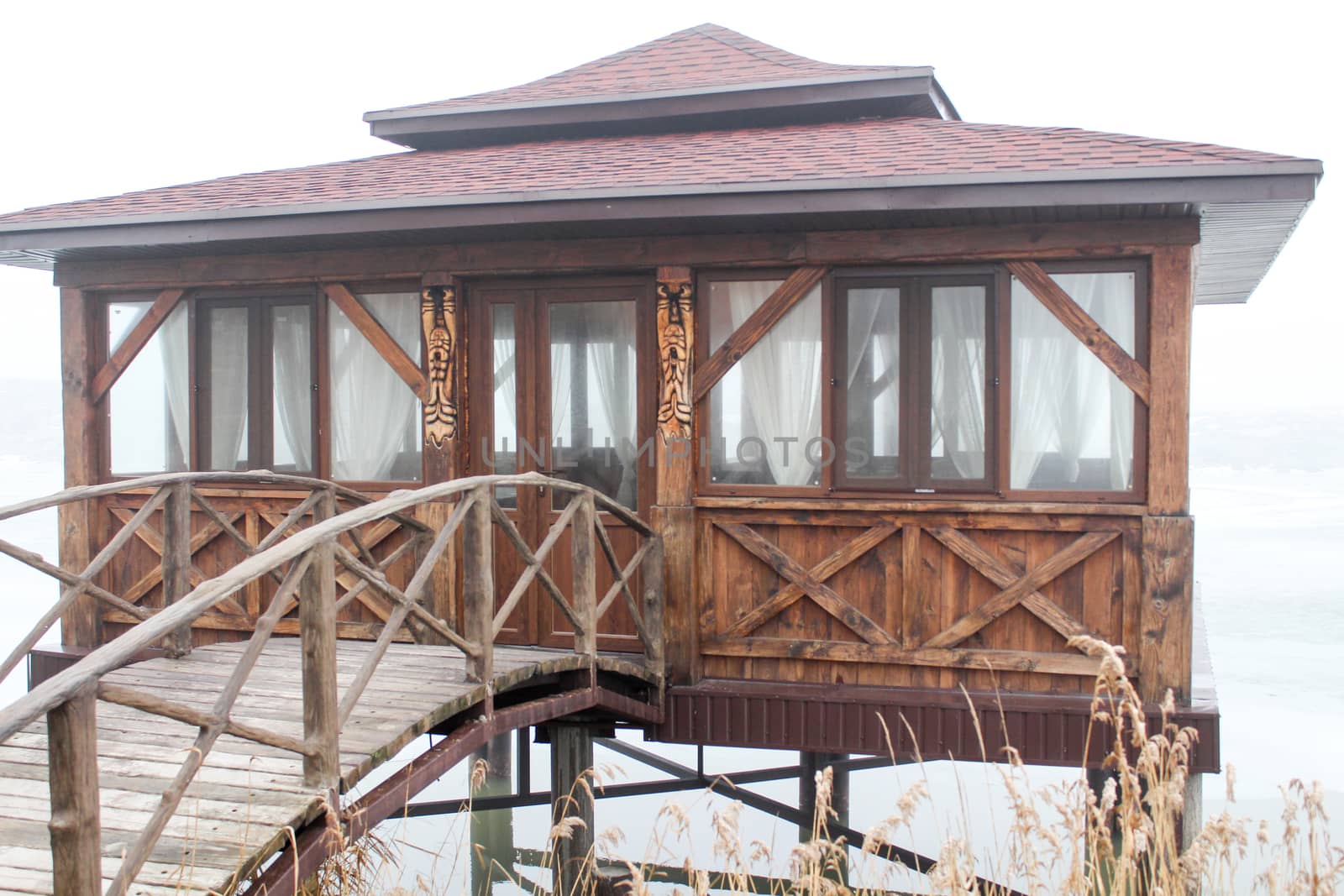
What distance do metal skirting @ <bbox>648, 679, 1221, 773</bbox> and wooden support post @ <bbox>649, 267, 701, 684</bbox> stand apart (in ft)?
0.92

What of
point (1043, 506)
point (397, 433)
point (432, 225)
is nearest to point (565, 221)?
point (432, 225)

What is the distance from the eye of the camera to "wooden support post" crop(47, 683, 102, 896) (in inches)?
121

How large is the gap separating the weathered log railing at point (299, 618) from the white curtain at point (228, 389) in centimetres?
92

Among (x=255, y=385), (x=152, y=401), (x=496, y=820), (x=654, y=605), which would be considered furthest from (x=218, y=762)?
(x=496, y=820)

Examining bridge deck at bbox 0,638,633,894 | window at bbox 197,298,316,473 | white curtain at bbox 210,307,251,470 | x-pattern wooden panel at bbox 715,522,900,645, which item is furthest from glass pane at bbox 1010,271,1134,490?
white curtain at bbox 210,307,251,470

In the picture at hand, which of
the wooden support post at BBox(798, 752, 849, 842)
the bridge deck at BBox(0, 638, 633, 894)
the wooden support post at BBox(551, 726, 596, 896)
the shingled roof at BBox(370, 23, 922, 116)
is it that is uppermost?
the shingled roof at BBox(370, 23, 922, 116)

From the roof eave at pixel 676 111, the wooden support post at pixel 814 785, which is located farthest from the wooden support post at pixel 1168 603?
the wooden support post at pixel 814 785

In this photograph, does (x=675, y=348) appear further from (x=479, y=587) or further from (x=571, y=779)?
(x=571, y=779)

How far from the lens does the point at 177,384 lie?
8695 mm

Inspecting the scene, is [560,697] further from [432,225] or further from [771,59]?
[771,59]

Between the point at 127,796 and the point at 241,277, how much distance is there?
4610 mm

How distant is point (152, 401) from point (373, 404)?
1.71 metres

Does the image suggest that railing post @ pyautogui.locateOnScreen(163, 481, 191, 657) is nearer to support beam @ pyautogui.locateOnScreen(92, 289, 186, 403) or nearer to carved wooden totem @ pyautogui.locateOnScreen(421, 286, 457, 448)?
carved wooden totem @ pyautogui.locateOnScreen(421, 286, 457, 448)

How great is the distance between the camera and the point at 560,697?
6.48 m
